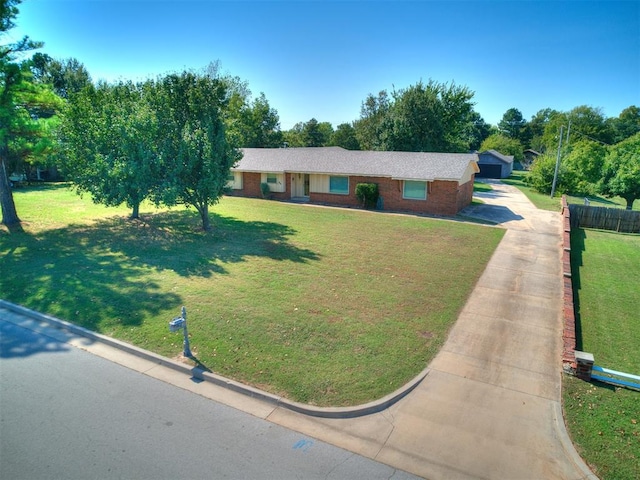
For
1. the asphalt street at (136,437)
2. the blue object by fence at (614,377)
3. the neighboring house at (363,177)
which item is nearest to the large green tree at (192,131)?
the asphalt street at (136,437)

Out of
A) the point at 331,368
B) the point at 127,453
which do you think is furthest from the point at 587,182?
the point at 127,453

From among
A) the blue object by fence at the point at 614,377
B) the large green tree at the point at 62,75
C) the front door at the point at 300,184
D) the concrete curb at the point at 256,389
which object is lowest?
the concrete curb at the point at 256,389

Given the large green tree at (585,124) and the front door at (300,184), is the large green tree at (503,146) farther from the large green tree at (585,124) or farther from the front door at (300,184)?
the front door at (300,184)

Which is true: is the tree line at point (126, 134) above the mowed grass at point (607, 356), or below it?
above

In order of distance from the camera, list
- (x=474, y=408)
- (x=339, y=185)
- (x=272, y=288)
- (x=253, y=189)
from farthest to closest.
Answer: (x=253, y=189) < (x=339, y=185) < (x=272, y=288) < (x=474, y=408)

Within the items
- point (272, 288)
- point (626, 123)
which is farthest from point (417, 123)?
point (626, 123)

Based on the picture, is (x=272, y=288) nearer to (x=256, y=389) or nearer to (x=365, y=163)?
(x=256, y=389)

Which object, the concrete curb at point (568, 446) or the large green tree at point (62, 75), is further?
the large green tree at point (62, 75)
